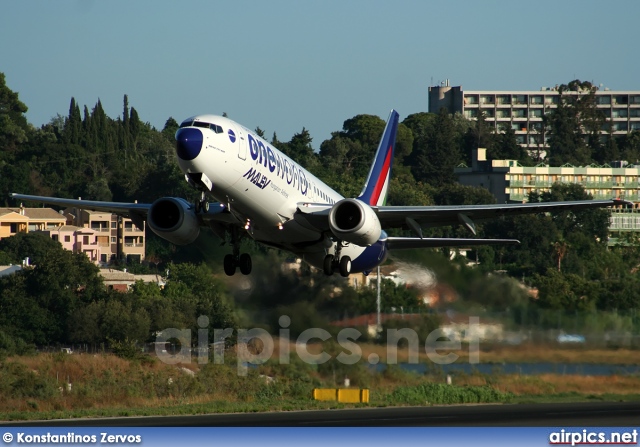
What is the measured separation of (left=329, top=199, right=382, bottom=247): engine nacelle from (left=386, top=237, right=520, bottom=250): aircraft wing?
5.19 m

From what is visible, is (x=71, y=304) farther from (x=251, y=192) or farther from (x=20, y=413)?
(x=251, y=192)

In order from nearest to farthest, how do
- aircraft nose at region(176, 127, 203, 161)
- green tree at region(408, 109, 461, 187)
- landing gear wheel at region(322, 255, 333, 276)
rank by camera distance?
1. aircraft nose at region(176, 127, 203, 161)
2. landing gear wheel at region(322, 255, 333, 276)
3. green tree at region(408, 109, 461, 187)

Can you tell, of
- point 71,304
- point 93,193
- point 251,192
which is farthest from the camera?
point 93,193

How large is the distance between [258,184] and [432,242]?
9.79 metres

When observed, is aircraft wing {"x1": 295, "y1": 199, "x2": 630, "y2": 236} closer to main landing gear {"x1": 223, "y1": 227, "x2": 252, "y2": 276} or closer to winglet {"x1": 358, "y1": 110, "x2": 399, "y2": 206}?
main landing gear {"x1": 223, "y1": 227, "x2": 252, "y2": 276}

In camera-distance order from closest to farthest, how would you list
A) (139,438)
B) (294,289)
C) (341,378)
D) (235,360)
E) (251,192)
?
(139,438)
(251,192)
(294,289)
(341,378)
(235,360)

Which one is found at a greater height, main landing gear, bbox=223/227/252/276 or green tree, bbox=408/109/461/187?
green tree, bbox=408/109/461/187

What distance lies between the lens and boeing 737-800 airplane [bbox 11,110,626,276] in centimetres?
3581

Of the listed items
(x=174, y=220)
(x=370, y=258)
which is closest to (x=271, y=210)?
(x=174, y=220)

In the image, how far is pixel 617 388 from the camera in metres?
53.7

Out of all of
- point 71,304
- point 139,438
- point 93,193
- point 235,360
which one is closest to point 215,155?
point 139,438

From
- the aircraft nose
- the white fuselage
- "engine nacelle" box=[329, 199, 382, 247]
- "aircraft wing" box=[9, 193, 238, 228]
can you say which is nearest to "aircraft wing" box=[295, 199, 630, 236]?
the white fuselage

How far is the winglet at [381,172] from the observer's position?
49969 mm

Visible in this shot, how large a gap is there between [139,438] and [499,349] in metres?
20.9
